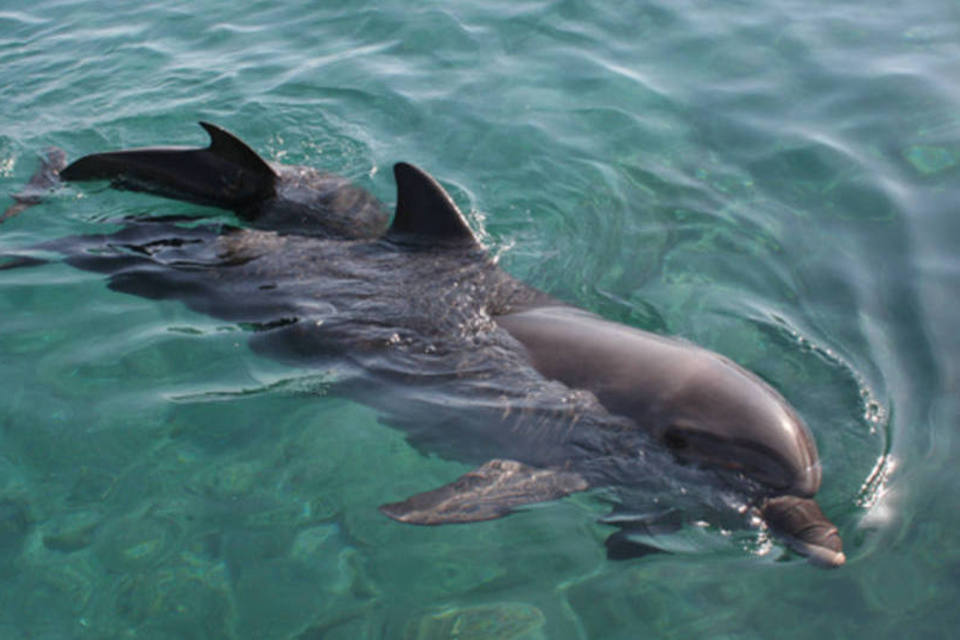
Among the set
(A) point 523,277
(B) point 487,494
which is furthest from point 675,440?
(A) point 523,277

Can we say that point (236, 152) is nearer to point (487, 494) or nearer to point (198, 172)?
point (198, 172)

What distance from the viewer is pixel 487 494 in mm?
5508

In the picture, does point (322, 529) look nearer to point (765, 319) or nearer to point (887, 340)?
point (765, 319)

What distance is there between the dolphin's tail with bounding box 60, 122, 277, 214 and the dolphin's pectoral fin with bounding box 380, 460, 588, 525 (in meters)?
3.85

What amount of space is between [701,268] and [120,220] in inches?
214

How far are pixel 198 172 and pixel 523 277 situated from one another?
10.3ft

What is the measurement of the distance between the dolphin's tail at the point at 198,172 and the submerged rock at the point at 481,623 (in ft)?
15.5

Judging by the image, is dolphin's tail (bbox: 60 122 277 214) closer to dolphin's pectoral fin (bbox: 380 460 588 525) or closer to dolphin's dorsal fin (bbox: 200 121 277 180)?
dolphin's dorsal fin (bbox: 200 121 277 180)

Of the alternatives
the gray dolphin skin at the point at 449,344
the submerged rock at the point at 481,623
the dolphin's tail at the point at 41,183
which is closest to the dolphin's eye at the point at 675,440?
the gray dolphin skin at the point at 449,344

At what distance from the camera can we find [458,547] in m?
5.41

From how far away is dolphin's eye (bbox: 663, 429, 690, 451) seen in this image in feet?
18.4

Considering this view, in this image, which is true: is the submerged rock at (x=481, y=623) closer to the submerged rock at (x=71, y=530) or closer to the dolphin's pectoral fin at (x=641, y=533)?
the dolphin's pectoral fin at (x=641, y=533)

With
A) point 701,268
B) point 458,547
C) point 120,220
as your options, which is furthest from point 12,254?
point 701,268

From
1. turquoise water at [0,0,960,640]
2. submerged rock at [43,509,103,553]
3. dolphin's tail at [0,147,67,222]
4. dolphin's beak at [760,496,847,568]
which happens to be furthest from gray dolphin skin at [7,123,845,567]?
submerged rock at [43,509,103,553]
